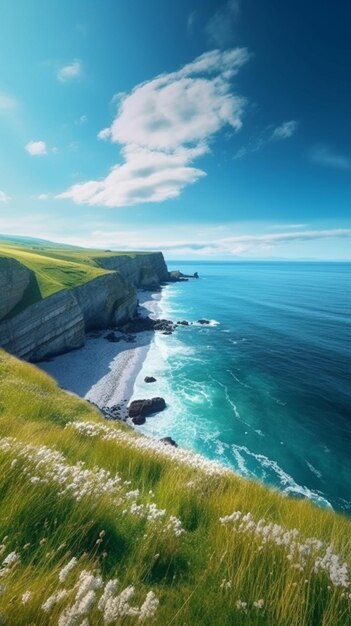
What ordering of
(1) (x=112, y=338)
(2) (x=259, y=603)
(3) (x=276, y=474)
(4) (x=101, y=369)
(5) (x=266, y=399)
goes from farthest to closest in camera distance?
(1) (x=112, y=338), (4) (x=101, y=369), (5) (x=266, y=399), (3) (x=276, y=474), (2) (x=259, y=603)

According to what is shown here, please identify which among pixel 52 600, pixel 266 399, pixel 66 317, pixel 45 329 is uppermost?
pixel 52 600

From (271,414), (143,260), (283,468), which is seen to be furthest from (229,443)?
(143,260)

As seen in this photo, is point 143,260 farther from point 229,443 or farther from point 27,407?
point 27,407

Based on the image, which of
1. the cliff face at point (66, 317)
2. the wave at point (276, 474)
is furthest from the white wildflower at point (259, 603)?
the cliff face at point (66, 317)

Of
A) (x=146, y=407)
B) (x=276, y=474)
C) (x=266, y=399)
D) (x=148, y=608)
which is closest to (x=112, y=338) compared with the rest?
(x=146, y=407)

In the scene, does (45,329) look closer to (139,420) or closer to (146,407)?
(146,407)

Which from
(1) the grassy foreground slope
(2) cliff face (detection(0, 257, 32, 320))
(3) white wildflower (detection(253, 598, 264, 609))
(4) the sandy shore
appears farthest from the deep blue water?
(3) white wildflower (detection(253, 598, 264, 609))
